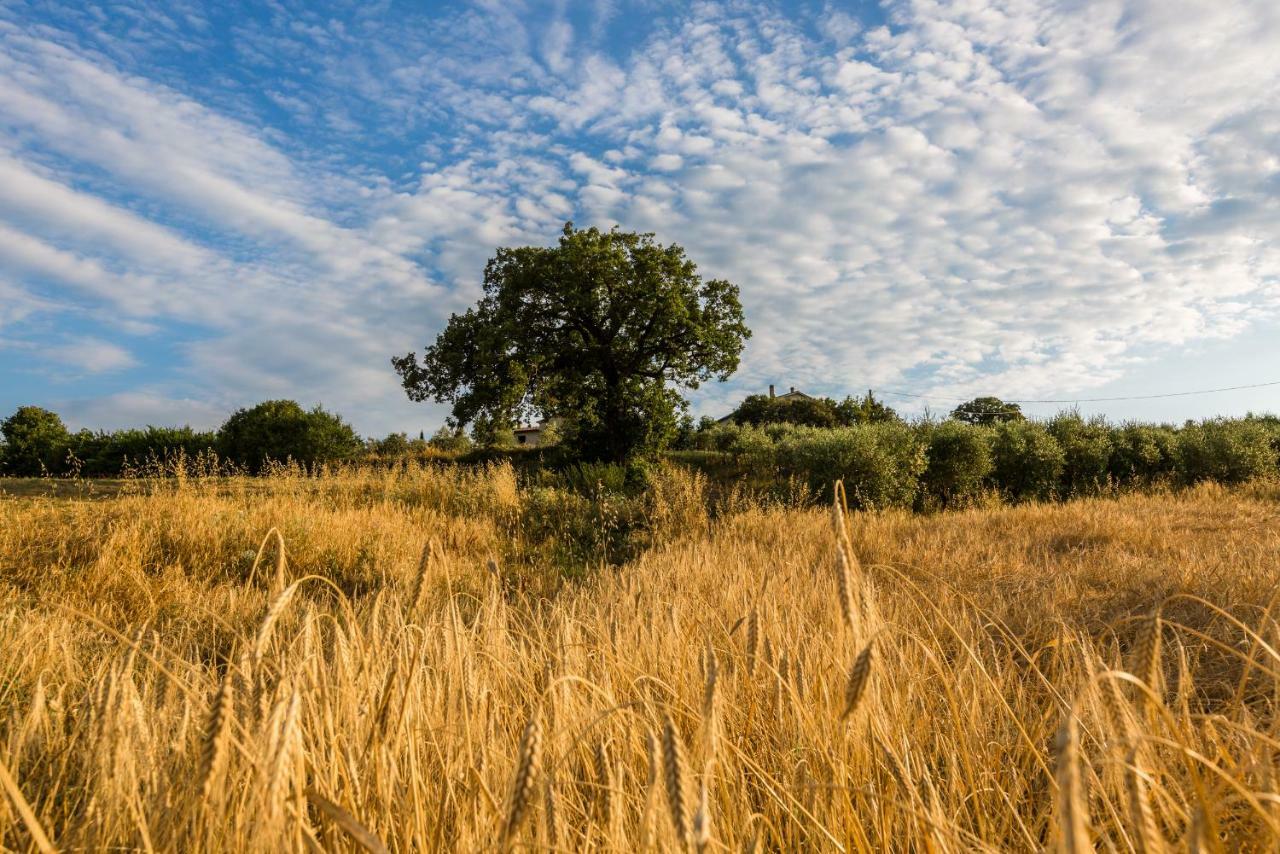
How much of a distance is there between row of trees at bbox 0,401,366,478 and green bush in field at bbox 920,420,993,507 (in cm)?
1657

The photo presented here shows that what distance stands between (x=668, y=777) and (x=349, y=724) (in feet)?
5.75

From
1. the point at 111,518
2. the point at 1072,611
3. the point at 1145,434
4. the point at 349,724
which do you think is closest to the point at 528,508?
the point at 111,518

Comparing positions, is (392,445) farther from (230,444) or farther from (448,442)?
(230,444)

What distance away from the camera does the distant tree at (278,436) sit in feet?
68.6

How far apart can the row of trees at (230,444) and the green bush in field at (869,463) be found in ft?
47.5

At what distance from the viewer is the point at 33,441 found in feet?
78.7

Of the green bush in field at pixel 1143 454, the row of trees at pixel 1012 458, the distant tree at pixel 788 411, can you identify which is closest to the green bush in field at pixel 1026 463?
the row of trees at pixel 1012 458

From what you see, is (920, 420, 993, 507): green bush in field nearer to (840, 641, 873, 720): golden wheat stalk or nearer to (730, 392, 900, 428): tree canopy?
(840, 641, 873, 720): golden wheat stalk

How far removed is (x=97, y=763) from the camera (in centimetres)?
184

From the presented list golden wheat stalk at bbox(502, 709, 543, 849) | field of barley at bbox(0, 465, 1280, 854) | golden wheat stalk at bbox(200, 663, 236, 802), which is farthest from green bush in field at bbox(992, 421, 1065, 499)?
golden wheat stalk at bbox(200, 663, 236, 802)

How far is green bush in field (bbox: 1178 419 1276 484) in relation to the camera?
1515 cm

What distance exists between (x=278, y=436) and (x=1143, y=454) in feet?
77.1

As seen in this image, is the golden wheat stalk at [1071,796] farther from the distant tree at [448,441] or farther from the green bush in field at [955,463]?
the distant tree at [448,441]

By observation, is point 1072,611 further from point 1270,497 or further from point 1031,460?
point 1031,460
